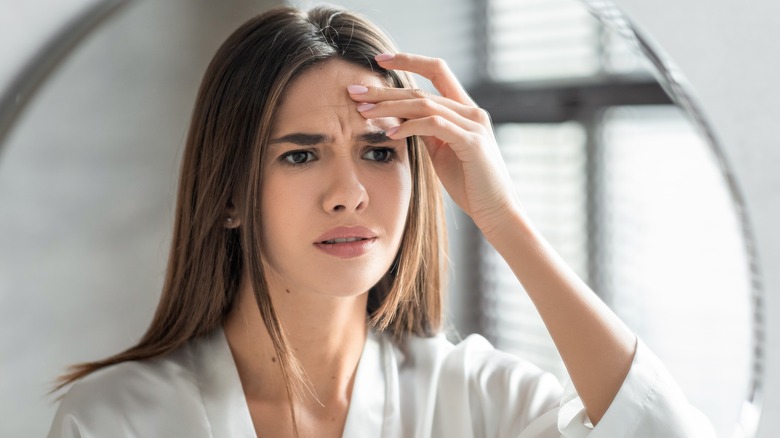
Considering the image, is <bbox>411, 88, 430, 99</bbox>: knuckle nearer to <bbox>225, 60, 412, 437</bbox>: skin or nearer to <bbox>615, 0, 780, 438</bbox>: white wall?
<bbox>225, 60, 412, 437</bbox>: skin

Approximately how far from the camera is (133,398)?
0.50 m

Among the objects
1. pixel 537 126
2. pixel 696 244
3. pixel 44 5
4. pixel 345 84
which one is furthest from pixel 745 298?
pixel 44 5

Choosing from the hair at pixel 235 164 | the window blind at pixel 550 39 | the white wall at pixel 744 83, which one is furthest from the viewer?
the white wall at pixel 744 83

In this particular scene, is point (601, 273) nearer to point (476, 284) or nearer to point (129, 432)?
point (476, 284)

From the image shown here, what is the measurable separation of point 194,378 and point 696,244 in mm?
392

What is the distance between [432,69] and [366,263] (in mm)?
138

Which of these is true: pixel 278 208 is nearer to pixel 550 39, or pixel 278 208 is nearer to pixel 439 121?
pixel 439 121

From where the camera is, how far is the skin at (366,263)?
49 centimetres

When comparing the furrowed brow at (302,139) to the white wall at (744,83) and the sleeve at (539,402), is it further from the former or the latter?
the white wall at (744,83)

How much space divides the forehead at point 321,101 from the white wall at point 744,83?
0.35m

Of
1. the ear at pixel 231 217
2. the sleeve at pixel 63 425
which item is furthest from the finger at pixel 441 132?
the sleeve at pixel 63 425

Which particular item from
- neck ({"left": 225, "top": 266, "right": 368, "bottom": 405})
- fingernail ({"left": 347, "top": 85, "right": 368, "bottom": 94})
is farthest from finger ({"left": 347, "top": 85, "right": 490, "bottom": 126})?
neck ({"left": 225, "top": 266, "right": 368, "bottom": 405})

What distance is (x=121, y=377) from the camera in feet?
1.63

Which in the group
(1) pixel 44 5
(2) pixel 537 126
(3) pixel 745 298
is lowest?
(3) pixel 745 298
